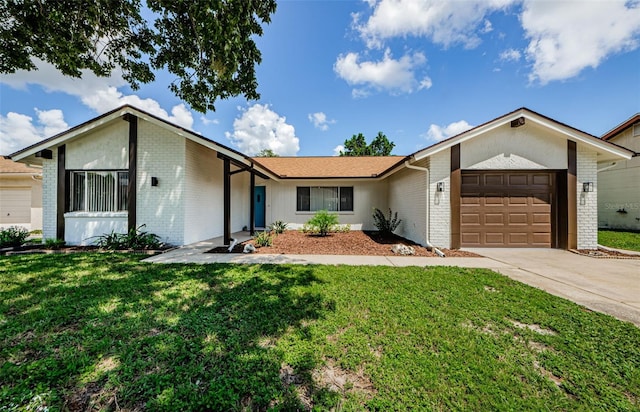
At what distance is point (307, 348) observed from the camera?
8.16 feet

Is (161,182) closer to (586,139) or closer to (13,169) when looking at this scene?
(13,169)

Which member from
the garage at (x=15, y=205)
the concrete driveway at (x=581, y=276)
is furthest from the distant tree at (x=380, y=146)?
the garage at (x=15, y=205)

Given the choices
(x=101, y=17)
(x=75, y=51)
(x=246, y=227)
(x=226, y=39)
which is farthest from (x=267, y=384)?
(x=246, y=227)

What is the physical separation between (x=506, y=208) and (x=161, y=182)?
1149cm

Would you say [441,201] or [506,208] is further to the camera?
[506,208]

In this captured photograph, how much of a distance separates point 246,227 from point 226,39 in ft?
31.1

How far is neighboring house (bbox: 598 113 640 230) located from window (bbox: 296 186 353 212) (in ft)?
40.9

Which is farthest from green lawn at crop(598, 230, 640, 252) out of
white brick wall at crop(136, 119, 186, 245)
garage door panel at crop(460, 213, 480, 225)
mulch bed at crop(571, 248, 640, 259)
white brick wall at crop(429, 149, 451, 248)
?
white brick wall at crop(136, 119, 186, 245)

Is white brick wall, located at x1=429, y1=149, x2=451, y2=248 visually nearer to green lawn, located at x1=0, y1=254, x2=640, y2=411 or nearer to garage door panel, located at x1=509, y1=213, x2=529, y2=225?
garage door panel, located at x1=509, y1=213, x2=529, y2=225

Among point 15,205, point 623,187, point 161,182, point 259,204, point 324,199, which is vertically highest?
point 623,187

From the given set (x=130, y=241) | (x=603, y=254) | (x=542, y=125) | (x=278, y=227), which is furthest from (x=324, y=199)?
(x=603, y=254)

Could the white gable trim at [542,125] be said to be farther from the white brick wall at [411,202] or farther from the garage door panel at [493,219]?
the garage door panel at [493,219]

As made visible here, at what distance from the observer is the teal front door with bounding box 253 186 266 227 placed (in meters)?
13.3

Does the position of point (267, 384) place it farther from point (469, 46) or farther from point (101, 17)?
point (469, 46)
